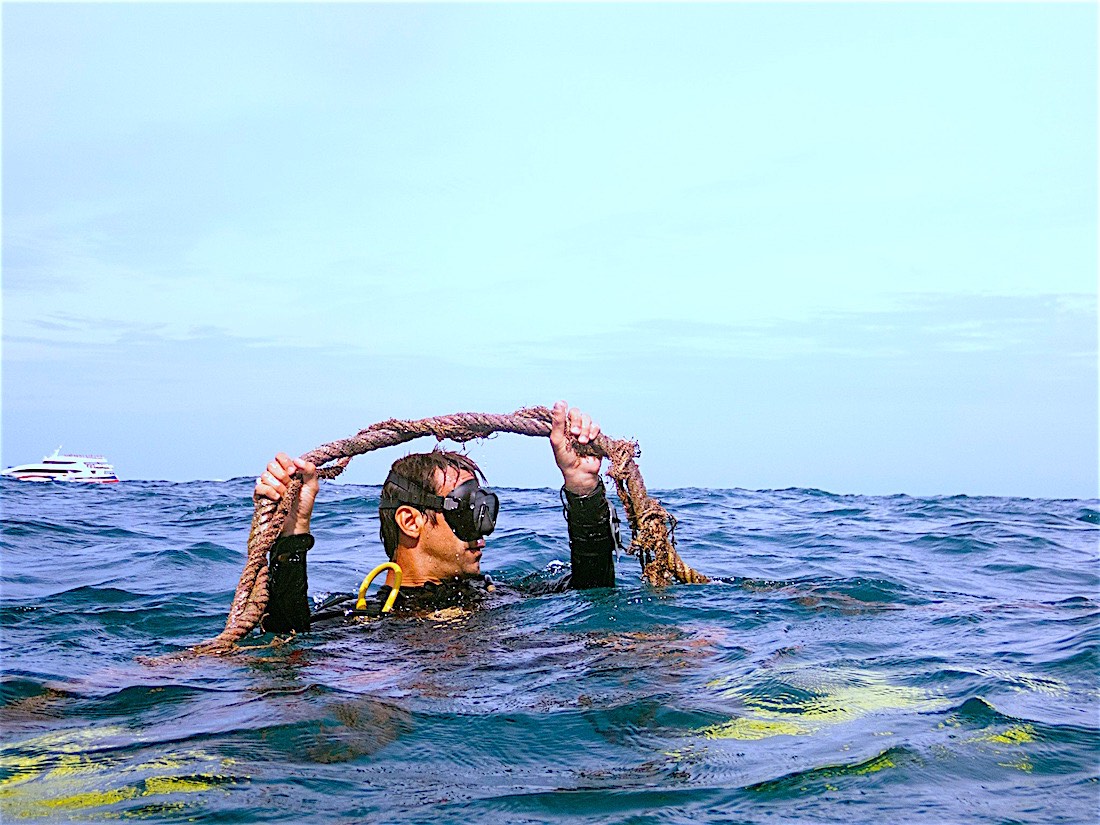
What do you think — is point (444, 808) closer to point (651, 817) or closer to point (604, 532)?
point (651, 817)

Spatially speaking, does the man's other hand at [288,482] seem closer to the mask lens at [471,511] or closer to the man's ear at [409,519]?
the man's ear at [409,519]

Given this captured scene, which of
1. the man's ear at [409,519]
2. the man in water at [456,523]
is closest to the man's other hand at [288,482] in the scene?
the man in water at [456,523]

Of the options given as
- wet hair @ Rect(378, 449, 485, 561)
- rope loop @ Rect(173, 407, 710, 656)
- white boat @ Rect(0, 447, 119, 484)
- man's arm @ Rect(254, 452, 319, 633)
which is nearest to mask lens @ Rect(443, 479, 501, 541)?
wet hair @ Rect(378, 449, 485, 561)

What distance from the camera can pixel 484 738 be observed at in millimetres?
3996

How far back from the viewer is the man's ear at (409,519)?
6070 mm

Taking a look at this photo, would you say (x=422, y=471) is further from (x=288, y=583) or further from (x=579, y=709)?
(x=579, y=709)

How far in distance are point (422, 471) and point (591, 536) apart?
1145mm

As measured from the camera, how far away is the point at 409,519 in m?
6.09

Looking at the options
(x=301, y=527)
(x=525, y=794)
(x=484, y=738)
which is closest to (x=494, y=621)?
(x=301, y=527)

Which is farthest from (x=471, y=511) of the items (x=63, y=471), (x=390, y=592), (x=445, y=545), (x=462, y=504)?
(x=63, y=471)

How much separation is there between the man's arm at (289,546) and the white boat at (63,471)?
34.0m

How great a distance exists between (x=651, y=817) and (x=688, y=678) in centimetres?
176

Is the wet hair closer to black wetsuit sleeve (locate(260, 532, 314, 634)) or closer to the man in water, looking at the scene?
the man in water

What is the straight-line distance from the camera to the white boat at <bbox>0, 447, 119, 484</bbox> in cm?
3597
